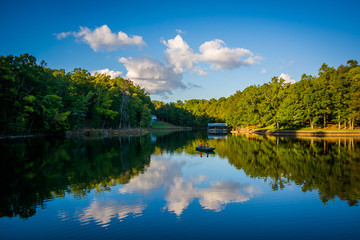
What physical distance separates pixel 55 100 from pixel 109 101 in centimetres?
1643

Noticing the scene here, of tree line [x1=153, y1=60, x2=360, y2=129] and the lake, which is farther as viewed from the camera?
tree line [x1=153, y1=60, x2=360, y2=129]

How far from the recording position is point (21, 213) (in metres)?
10.4

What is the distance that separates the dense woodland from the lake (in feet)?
102

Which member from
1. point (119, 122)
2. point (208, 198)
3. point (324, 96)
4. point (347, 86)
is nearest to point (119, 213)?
point (208, 198)

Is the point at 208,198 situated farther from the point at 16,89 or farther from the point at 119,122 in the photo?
the point at 119,122

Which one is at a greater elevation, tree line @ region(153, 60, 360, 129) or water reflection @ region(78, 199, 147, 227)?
tree line @ region(153, 60, 360, 129)

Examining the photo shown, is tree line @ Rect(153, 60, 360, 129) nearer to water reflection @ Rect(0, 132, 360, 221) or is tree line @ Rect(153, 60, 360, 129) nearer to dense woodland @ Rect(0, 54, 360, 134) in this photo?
A: dense woodland @ Rect(0, 54, 360, 134)

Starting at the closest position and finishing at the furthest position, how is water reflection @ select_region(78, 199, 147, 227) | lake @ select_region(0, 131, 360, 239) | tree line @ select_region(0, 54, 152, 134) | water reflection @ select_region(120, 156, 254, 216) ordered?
lake @ select_region(0, 131, 360, 239) → water reflection @ select_region(78, 199, 147, 227) → water reflection @ select_region(120, 156, 254, 216) → tree line @ select_region(0, 54, 152, 134)

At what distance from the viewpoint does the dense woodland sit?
150 ft

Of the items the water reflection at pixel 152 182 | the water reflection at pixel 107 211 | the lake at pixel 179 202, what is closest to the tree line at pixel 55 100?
the water reflection at pixel 152 182

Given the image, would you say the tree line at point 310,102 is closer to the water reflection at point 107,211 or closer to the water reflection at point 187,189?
the water reflection at point 187,189

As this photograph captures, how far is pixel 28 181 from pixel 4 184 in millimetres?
1219

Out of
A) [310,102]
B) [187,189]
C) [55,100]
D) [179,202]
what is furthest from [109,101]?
[179,202]

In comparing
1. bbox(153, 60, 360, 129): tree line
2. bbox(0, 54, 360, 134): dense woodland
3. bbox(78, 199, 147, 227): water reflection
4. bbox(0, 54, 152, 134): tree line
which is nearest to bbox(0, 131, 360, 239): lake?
bbox(78, 199, 147, 227): water reflection
